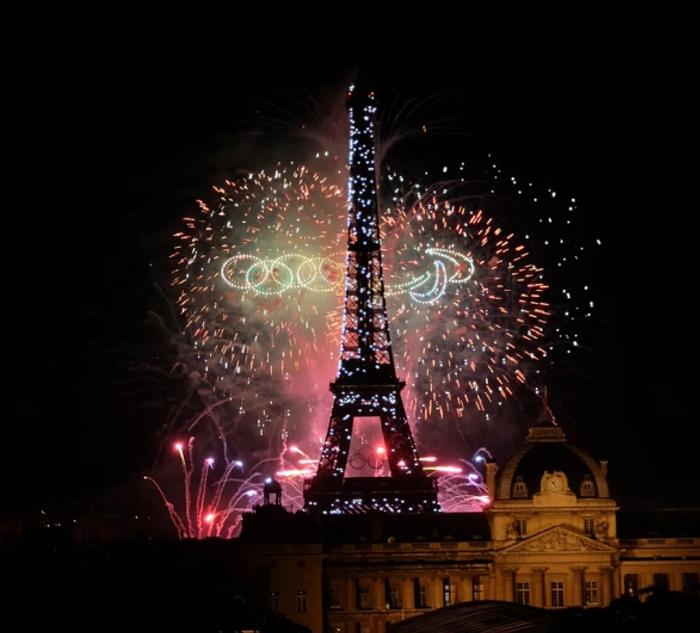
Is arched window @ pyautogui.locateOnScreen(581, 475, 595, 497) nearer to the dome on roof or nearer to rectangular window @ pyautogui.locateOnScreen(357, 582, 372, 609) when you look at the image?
the dome on roof

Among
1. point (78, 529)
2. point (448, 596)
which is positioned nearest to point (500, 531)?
point (448, 596)

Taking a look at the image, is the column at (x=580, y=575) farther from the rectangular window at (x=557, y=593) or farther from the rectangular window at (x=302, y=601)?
the rectangular window at (x=302, y=601)

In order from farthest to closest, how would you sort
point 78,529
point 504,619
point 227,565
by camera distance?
1. point 78,529
2. point 227,565
3. point 504,619

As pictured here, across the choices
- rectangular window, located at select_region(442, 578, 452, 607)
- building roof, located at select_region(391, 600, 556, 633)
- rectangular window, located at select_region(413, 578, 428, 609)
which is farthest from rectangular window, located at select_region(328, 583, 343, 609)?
building roof, located at select_region(391, 600, 556, 633)

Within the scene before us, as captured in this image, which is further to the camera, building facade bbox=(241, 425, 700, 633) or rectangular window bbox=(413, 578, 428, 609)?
rectangular window bbox=(413, 578, 428, 609)

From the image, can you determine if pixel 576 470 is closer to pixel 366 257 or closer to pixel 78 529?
pixel 366 257
